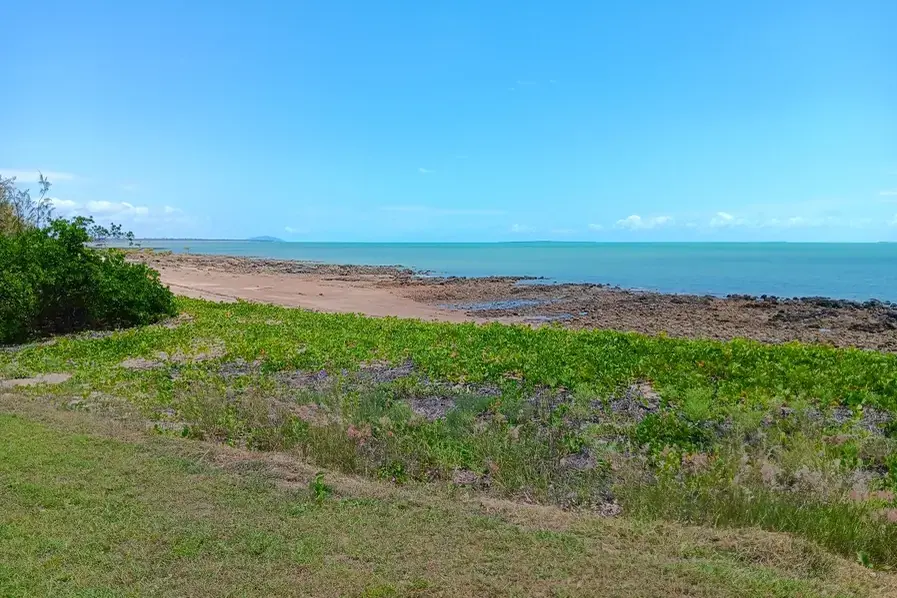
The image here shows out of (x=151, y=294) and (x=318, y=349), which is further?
(x=151, y=294)

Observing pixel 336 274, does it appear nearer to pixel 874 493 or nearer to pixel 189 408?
pixel 189 408

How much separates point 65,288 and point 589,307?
21.6 metres

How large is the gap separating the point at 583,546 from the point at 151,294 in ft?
52.4

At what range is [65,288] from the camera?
633 inches

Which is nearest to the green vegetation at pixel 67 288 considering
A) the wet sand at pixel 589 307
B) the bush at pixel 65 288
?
the bush at pixel 65 288

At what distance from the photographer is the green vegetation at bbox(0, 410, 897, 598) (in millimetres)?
3945

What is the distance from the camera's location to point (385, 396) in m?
9.05

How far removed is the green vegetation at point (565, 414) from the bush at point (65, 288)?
5.58ft

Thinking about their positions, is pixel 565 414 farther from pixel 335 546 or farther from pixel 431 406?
pixel 335 546

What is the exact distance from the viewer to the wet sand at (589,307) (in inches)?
886

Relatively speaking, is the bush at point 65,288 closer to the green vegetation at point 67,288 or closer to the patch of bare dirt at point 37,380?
the green vegetation at point 67,288

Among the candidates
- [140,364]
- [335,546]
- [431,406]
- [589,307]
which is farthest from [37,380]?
[589,307]

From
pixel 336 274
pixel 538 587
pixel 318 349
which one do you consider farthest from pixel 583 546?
pixel 336 274

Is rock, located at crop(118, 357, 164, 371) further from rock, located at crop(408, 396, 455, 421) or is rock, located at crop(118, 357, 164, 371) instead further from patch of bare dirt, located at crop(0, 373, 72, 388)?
rock, located at crop(408, 396, 455, 421)
